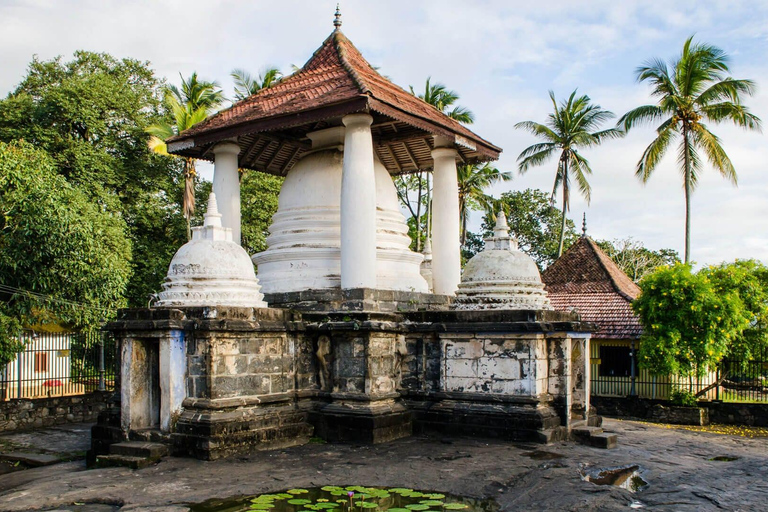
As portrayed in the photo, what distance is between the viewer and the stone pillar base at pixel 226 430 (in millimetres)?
7902

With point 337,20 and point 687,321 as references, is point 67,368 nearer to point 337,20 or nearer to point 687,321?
point 337,20

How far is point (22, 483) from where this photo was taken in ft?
24.3

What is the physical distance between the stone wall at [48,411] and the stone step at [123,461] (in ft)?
17.0

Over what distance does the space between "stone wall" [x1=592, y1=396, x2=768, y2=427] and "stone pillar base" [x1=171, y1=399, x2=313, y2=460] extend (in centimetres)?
1155

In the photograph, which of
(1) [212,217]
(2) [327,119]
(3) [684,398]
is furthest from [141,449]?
(3) [684,398]

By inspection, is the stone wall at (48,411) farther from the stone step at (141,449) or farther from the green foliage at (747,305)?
the green foliage at (747,305)

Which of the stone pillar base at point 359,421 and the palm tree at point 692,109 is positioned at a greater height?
the palm tree at point 692,109

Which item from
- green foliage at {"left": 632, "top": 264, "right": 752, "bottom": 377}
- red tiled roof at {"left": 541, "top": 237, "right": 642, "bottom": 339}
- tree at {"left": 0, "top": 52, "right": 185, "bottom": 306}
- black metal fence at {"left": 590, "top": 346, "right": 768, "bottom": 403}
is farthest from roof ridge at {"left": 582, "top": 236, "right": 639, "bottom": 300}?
tree at {"left": 0, "top": 52, "right": 185, "bottom": 306}

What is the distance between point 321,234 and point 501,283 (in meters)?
3.11

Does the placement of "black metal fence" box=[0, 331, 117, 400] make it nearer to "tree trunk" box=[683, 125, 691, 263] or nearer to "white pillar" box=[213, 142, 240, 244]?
"white pillar" box=[213, 142, 240, 244]

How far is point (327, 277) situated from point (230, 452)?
3494mm

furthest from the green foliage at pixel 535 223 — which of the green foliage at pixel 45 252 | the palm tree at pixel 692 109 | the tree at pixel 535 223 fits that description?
the green foliage at pixel 45 252

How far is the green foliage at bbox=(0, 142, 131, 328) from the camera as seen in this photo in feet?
47.1

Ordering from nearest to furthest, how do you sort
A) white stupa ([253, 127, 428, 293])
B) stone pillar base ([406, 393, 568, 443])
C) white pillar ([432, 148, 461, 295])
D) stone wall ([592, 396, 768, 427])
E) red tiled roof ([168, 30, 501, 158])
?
stone pillar base ([406, 393, 568, 443]) → red tiled roof ([168, 30, 501, 158]) → white stupa ([253, 127, 428, 293]) → white pillar ([432, 148, 461, 295]) → stone wall ([592, 396, 768, 427])
